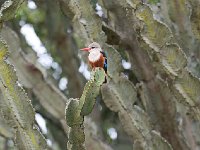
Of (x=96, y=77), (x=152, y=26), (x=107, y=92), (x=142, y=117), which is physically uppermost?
(x=96, y=77)

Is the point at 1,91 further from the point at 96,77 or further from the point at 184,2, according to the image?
the point at 184,2

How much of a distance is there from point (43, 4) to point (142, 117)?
240 cm

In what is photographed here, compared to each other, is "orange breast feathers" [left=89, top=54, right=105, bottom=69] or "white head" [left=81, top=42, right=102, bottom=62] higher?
"white head" [left=81, top=42, right=102, bottom=62]

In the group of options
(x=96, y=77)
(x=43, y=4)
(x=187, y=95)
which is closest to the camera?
(x=96, y=77)

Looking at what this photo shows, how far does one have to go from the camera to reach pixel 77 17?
10.0 ft

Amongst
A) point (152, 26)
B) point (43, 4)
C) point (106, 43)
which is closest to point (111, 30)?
point (106, 43)

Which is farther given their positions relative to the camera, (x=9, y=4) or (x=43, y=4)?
(x=43, y=4)

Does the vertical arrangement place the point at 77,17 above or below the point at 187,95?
above

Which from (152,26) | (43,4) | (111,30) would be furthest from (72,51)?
(152,26)

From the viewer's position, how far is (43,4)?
5172 millimetres

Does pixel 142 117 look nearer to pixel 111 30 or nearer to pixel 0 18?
pixel 111 30

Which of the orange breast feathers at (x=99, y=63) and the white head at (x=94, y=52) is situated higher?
the white head at (x=94, y=52)

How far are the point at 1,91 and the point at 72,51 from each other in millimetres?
2141

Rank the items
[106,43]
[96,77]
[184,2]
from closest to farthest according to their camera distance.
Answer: [96,77] → [106,43] → [184,2]
